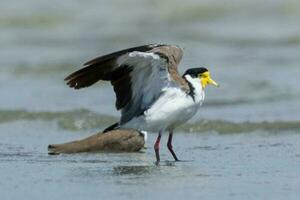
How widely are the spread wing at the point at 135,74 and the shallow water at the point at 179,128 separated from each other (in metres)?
0.51

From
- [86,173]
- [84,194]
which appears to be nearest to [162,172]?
[86,173]

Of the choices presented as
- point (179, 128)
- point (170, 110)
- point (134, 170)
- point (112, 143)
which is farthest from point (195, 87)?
point (179, 128)

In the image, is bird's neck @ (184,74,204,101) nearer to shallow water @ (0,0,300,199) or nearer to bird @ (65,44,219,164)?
bird @ (65,44,219,164)

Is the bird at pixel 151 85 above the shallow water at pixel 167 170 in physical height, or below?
above

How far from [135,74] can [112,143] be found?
0.76 meters

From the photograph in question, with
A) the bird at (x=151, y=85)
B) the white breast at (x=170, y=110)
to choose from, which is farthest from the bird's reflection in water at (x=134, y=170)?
the white breast at (x=170, y=110)

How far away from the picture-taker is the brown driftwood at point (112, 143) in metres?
9.15

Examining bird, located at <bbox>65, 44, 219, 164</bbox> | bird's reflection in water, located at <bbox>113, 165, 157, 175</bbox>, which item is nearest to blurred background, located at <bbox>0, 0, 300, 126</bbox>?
bird, located at <bbox>65, 44, 219, 164</bbox>

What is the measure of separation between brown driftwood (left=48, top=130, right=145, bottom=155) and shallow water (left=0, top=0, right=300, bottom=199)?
14 centimetres

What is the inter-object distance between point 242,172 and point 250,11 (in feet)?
33.2

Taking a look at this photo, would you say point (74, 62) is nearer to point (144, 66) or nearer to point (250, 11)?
point (250, 11)

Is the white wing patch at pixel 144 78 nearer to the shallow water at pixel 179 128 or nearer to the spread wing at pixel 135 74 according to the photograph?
the spread wing at pixel 135 74

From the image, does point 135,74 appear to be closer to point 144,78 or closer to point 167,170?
point 144,78

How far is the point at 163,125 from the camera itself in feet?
29.7
